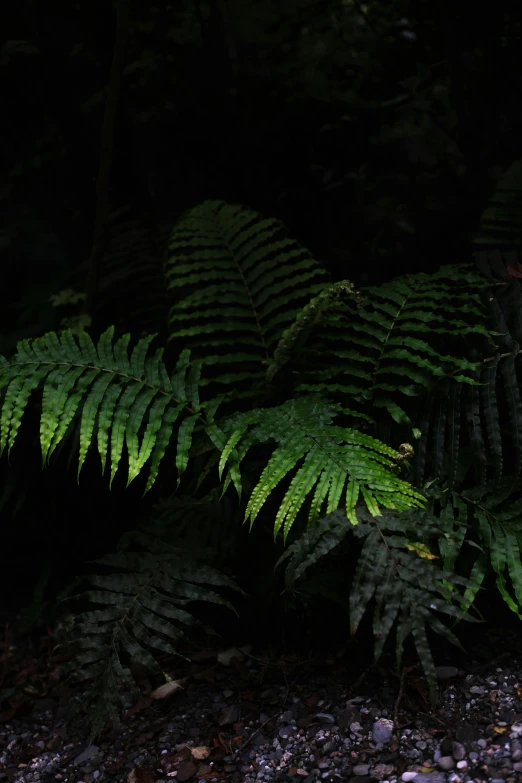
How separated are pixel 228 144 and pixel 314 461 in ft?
5.88

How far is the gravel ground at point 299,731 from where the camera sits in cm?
149

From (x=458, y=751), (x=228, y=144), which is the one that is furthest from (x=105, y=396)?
(x=228, y=144)

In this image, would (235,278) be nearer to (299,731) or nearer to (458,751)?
(299,731)

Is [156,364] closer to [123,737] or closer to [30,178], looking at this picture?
[123,737]

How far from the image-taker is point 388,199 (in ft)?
8.84

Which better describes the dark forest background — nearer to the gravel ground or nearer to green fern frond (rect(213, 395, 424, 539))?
the gravel ground

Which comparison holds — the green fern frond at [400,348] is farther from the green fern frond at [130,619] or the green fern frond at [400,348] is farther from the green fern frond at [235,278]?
the green fern frond at [130,619]

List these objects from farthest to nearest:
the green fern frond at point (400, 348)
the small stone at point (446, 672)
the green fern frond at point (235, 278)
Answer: the green fern frond at point (235, 278) → the green fern frond at point (400, 348) → the small stone at point (446, 672)

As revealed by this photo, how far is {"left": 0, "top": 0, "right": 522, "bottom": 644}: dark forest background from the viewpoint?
8.57 ft

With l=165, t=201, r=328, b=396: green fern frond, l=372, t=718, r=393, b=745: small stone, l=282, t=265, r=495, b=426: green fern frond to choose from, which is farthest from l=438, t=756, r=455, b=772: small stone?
l=165, t=201, r=328, b=396: green fern frond

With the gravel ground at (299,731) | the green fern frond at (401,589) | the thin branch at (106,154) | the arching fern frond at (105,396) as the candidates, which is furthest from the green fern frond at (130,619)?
the thin branch at (106,154)

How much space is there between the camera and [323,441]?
1.65 metres

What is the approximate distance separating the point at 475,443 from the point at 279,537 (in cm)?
62

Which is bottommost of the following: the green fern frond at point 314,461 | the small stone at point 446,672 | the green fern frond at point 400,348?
the small stone at point 446,672
